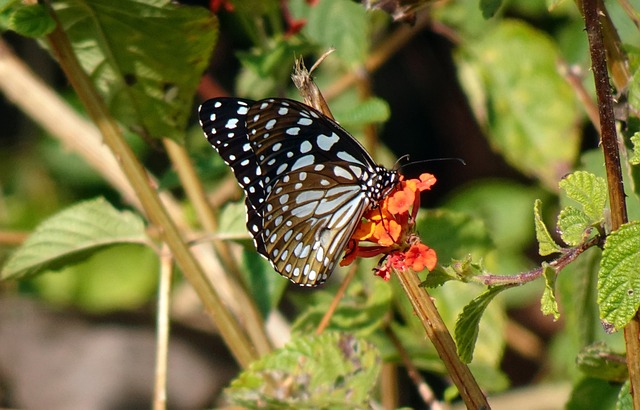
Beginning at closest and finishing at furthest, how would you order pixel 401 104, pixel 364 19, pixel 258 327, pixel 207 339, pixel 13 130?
pixel 258 327 → pixel 364 19 → pixel 207 339 → pixel 13 130 → pixel 401 104

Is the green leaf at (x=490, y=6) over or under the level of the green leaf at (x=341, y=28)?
over

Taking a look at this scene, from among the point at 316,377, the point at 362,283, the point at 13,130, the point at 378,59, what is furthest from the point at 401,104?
the point at 316,377

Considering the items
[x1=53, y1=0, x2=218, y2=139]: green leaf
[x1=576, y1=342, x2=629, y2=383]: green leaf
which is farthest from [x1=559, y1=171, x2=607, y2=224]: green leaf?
[x1=53, y1=0, x2=218, y2=139]: green leaf

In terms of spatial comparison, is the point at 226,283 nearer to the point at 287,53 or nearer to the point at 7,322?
the point at 287,53

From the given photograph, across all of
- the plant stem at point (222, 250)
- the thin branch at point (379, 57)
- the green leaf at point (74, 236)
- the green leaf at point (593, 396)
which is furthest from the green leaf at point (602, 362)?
the thin branch at point (379, 57)

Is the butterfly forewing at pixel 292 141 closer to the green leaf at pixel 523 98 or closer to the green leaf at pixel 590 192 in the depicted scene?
the green leaf at pixel 590 192

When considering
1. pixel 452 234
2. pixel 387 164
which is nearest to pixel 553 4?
pixel 452 234
